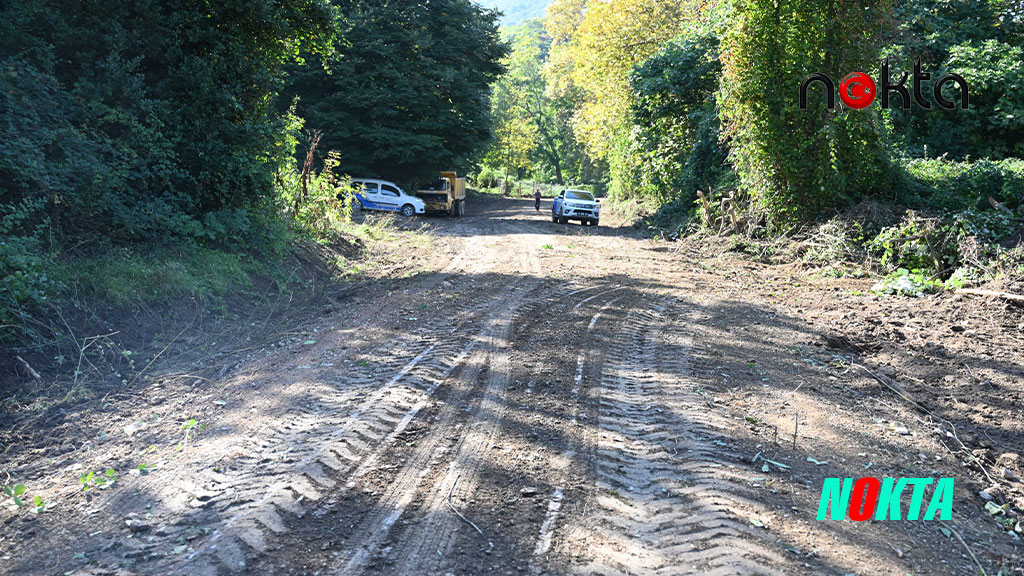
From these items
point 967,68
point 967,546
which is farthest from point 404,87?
point 967,546

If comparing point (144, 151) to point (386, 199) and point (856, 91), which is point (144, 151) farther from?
point (386, 199)

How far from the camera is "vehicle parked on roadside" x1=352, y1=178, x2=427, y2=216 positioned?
29469mm

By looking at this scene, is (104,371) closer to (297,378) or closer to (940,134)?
(297,378)

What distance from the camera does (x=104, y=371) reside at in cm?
642

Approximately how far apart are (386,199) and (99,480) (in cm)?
2620

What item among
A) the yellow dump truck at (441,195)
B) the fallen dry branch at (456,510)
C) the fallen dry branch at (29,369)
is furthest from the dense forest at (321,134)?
the yellow dump truck at (441,195)

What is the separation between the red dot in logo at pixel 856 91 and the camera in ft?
45.5

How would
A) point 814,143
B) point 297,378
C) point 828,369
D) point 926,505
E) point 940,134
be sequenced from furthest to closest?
point 940,134 → point 814,143 → point 828,369 → point 297,378 → point 926,505

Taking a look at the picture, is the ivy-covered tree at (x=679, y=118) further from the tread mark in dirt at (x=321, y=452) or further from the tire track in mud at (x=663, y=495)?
the tread mark in dirt at (x=321, y=452)

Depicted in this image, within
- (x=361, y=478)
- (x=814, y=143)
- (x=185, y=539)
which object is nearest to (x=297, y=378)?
(x=361, y=478)

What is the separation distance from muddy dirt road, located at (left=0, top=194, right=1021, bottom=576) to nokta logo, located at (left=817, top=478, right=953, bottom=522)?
0.09 metres

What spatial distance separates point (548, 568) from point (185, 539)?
197 cm

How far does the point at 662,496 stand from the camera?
3.96m

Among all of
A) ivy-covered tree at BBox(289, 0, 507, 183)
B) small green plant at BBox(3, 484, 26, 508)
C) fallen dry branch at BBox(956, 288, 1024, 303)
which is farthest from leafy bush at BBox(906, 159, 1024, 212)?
ivy-covered tree at BBox(289, 0, 507, 183)
